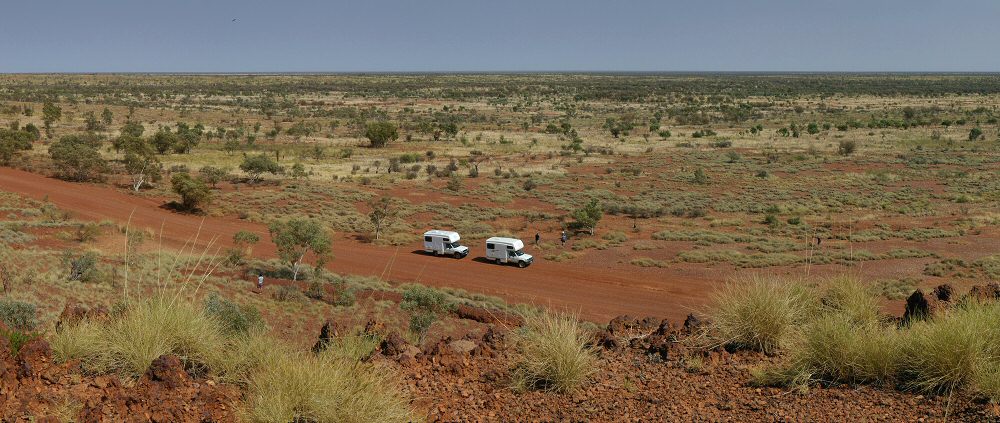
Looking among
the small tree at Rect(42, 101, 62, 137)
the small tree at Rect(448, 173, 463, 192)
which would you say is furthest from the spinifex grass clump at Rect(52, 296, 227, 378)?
the small tree at Rect(42, 101, 62, 137)

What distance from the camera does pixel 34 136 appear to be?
52312 mm

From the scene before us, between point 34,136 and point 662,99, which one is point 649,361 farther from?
point 662,99

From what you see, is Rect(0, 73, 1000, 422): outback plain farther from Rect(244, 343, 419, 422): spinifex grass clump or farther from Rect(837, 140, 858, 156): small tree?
Rect(837, 140, 858, 156): small tree

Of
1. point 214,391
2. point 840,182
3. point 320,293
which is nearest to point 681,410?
point 214,391

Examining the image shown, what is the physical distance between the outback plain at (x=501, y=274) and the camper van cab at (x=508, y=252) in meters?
0.62

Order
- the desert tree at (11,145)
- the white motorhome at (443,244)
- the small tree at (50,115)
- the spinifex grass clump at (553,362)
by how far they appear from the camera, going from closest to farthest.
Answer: the spinifex grass clump at (553,362) → the white motorhome at (443,244) → the desert tree at (11,145) → the small tree at (50,115)

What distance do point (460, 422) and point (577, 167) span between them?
46.9 m

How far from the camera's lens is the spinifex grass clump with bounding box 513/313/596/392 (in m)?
6.30

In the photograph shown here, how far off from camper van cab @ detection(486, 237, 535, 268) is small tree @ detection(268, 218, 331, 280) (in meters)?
6.85

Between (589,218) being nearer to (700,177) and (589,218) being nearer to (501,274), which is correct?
(501,274)

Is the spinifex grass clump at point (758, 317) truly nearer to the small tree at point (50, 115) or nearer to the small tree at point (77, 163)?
the small tree at point (77, 163)

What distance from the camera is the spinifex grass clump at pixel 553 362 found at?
20.7 feet

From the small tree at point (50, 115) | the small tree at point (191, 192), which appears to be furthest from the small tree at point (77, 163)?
the small tree at point (50, 115)

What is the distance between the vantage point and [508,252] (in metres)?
26.0
